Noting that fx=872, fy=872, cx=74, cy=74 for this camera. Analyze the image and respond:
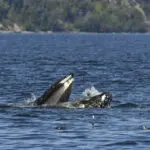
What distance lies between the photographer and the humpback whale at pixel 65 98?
42719mm

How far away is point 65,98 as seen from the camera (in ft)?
142

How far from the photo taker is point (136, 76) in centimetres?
7175

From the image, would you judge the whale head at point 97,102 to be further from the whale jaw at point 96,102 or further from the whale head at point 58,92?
the whale head at point 58,92

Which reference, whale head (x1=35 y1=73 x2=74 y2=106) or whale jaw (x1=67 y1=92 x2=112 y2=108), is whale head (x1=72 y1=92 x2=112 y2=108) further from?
whale head (x1=35 y1=73 x2=74 y2=106)

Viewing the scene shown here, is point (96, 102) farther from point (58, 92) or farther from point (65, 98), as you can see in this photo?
point (58, 92)

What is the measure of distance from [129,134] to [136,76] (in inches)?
1493

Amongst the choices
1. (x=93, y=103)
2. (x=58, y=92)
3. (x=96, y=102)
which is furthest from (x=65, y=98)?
(x=96, y=102)

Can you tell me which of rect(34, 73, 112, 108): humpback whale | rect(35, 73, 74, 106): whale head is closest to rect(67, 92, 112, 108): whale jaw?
rect(34, 73, 112, 108): humpback whale

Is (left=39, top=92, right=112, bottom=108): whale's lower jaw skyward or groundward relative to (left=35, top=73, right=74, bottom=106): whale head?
groundward

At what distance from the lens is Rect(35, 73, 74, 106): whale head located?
4269 cm

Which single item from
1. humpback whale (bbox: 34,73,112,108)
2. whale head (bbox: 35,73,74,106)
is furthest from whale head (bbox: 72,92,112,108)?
whale head (bbox: 35,73,74,106)

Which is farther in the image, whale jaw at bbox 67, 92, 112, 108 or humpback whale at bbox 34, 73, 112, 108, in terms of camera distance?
whale jaw at bbox 67, 92, 112, 108

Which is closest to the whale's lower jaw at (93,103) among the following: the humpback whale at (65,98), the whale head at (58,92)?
the humpback whale at (65,98)

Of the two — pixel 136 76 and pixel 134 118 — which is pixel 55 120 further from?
pixel 136 76
